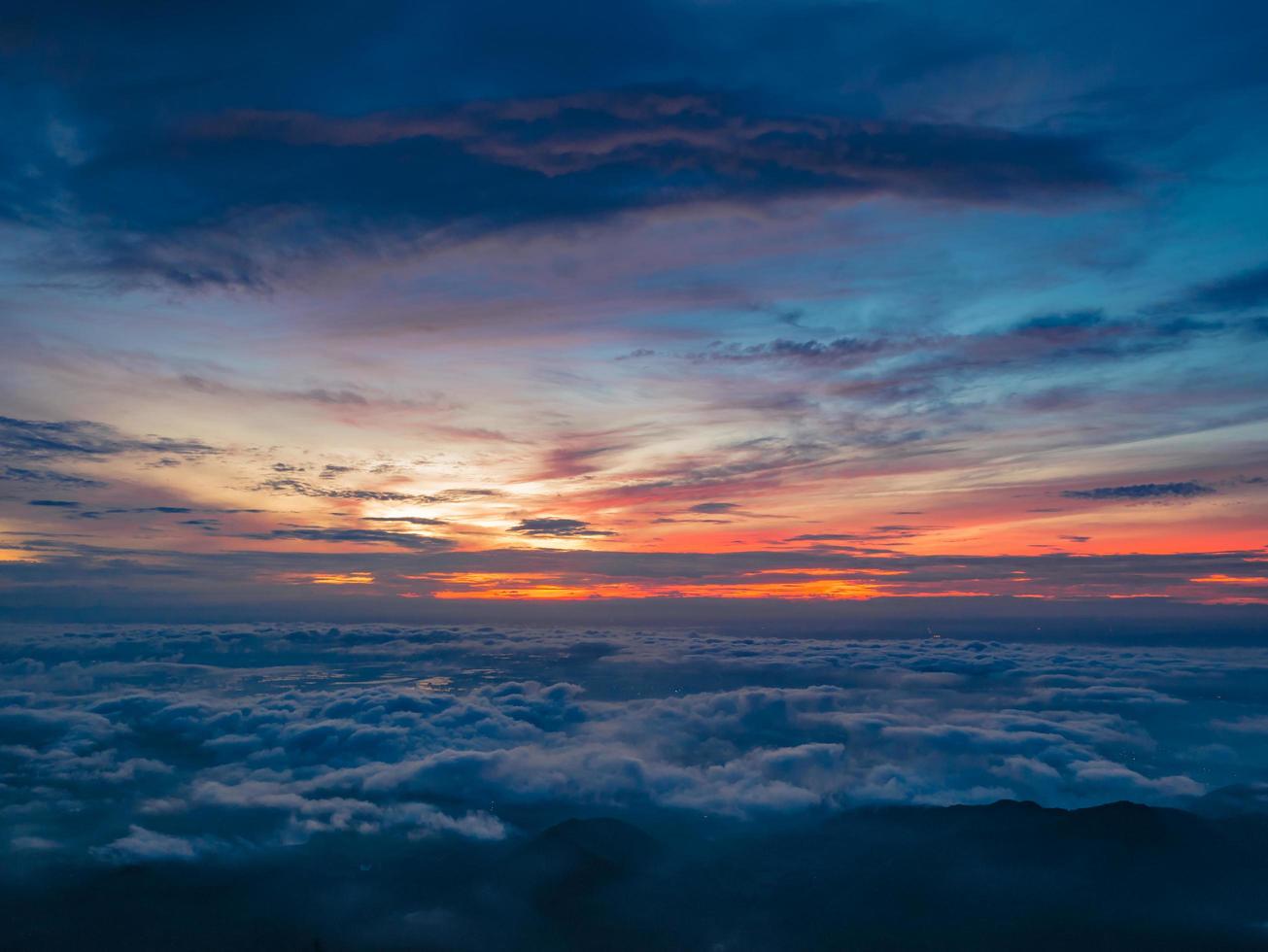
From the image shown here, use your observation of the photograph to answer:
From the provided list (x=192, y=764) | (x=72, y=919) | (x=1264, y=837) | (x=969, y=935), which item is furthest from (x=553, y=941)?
(x=1264, y=837)

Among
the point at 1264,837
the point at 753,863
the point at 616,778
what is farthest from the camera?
the point at 616,778

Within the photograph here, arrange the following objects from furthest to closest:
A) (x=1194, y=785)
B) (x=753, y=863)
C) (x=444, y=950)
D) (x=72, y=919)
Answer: (x=1194, y=785), (x=753, y=863), (x=72, y=919), (x=444, y=950)

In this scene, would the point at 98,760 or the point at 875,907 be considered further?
the point at 98,760

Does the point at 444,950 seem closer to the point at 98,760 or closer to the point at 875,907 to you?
the point at 875,907

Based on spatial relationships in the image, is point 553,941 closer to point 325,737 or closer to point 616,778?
point 616,778

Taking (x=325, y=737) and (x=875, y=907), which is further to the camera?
(x=325, y=737)

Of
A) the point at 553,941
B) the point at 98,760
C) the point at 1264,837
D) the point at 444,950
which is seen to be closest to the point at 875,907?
the point at 553,941
